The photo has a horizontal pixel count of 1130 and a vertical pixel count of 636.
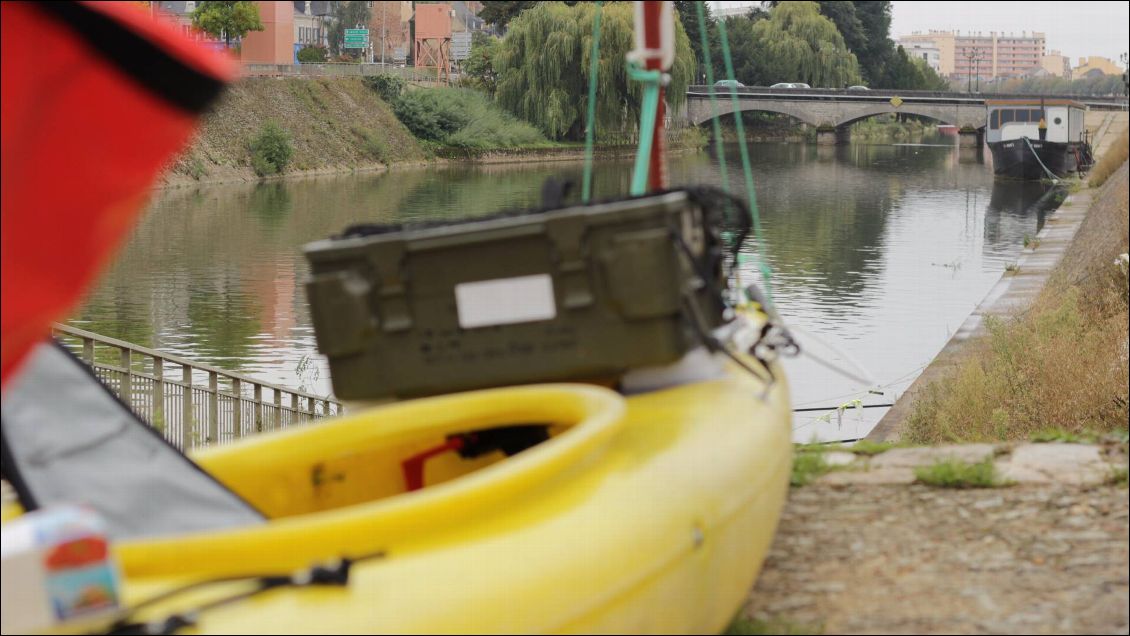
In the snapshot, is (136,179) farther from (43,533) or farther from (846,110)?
(846,110)

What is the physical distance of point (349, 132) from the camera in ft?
195

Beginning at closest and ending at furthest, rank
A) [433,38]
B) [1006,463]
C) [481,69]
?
[1006,463]
[481,69]
[433,38]

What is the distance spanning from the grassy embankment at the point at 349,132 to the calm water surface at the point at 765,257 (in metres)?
1.53

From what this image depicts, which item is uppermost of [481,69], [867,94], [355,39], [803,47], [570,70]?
[355,39]

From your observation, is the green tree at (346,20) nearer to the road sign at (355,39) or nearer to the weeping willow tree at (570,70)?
the road sign at (355,39)

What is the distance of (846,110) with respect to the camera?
254 ft

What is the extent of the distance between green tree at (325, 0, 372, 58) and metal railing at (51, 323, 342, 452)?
298 feet

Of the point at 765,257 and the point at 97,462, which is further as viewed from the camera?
the point at 765,257

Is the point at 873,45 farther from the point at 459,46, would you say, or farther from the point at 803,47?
the point at 459,46

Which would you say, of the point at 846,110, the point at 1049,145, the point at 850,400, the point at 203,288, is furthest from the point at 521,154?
the point at 850,400

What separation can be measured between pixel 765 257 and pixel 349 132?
42.2 metres

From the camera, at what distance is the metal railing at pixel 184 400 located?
8789 millimetres

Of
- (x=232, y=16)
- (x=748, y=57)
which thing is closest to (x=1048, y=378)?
(x=232, y=16)

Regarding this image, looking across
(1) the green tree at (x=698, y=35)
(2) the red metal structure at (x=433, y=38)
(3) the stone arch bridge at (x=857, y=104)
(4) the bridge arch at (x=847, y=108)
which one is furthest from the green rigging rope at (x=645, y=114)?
(2) the red metal structure at (x=433, y=38)
